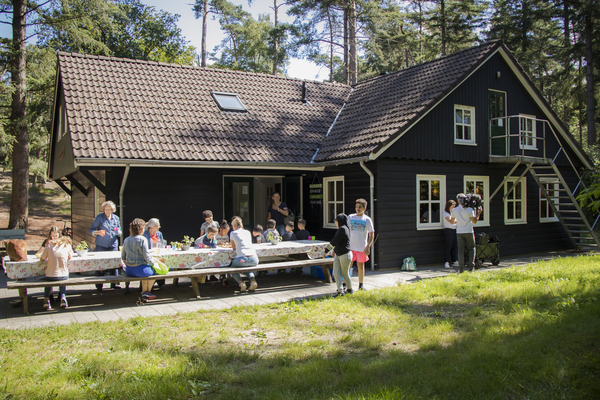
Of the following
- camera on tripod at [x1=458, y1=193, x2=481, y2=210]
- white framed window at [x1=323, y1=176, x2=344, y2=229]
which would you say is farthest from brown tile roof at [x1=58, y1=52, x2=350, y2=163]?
camera on tripod at [x1=458, y1=193, x2=481, y2=210]

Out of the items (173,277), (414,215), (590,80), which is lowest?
(173,277)

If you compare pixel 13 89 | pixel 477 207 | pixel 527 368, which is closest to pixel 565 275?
pixel 477 207

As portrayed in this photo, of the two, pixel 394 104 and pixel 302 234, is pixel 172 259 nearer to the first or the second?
pixel 302 234

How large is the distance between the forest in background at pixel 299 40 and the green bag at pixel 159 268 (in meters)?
12.6

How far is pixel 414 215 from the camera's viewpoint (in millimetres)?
12383

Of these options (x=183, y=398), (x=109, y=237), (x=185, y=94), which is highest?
(x=185, y=94)

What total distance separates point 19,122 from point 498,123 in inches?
697

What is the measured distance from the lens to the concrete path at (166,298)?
728cm

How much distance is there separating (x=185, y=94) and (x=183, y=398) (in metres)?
11.2

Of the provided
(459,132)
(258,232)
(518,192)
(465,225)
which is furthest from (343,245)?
(518,192)

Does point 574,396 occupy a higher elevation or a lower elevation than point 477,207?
lower

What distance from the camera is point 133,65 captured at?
1449cm

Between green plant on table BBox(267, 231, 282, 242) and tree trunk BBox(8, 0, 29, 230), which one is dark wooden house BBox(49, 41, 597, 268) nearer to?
green plant on table BBox(267, 231, 282, 242)

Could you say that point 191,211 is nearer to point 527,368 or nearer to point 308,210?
point 308,210
